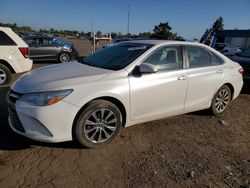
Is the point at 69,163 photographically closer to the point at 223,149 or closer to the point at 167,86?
the point at 167,86

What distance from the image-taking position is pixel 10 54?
708 centimetres

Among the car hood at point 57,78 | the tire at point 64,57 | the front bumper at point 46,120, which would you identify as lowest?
the tire at point 64,57

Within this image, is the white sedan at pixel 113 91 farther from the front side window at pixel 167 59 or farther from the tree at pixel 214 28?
the tree at pixel 214 28

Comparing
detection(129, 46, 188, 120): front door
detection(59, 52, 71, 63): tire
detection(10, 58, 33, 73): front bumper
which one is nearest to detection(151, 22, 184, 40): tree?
detection(59, 52, 71, 63): tire

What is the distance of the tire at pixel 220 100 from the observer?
16.8ft

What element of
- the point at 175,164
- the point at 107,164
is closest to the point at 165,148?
the point at 175,164

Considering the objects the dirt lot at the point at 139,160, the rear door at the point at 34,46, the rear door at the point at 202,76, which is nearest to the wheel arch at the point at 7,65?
the dirt lot at the point at 139,160

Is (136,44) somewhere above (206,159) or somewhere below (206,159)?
above

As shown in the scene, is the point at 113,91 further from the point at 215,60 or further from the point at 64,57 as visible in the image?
the point at 64,57

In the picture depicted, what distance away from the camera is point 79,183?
9.49ft

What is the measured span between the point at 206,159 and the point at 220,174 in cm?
37

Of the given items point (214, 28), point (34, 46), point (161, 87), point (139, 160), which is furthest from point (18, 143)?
point (214, 28)

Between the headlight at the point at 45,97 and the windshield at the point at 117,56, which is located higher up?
the windshield at the point at 117,56

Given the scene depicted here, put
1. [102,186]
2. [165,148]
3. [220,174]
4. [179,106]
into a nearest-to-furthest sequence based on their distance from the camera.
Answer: [102,186]
[220,174]
[165,148]
[179,106]
